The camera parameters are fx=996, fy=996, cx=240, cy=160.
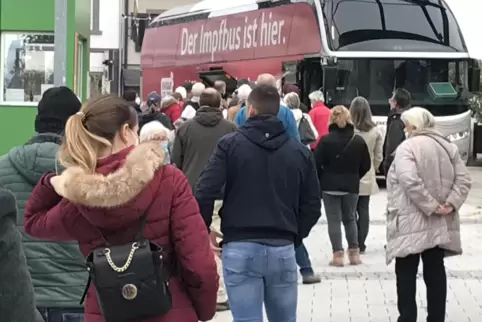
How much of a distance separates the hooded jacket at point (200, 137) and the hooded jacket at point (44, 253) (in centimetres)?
378

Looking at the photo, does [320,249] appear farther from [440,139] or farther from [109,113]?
[109,113]

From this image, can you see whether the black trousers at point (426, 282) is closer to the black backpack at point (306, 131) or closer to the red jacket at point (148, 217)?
the red jacket at point (148, 217)

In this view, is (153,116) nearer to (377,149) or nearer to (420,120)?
(377,149)

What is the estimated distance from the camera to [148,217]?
3797 millimetres

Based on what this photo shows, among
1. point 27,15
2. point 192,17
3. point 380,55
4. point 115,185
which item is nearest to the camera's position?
point 115,185

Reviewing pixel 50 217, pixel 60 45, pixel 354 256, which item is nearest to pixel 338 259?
pixel 354 256

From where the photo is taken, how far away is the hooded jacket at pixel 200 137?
8.40 metres

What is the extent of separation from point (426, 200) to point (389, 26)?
44.1 ft

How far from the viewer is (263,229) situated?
5.48 m

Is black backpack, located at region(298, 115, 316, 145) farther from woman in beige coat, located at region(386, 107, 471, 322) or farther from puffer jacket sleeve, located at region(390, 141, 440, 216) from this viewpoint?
puffer jacket sleeve, located at region(390, 141, 440, 216)

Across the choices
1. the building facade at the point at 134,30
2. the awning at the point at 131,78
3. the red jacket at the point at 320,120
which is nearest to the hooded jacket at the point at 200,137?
the red jacket at the point at 320,120

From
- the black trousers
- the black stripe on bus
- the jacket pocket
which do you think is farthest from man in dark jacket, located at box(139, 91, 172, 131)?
the black stripe on bus

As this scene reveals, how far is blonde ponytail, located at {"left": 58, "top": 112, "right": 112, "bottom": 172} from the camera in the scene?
148 inches

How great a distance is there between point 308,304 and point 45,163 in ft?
15.3
